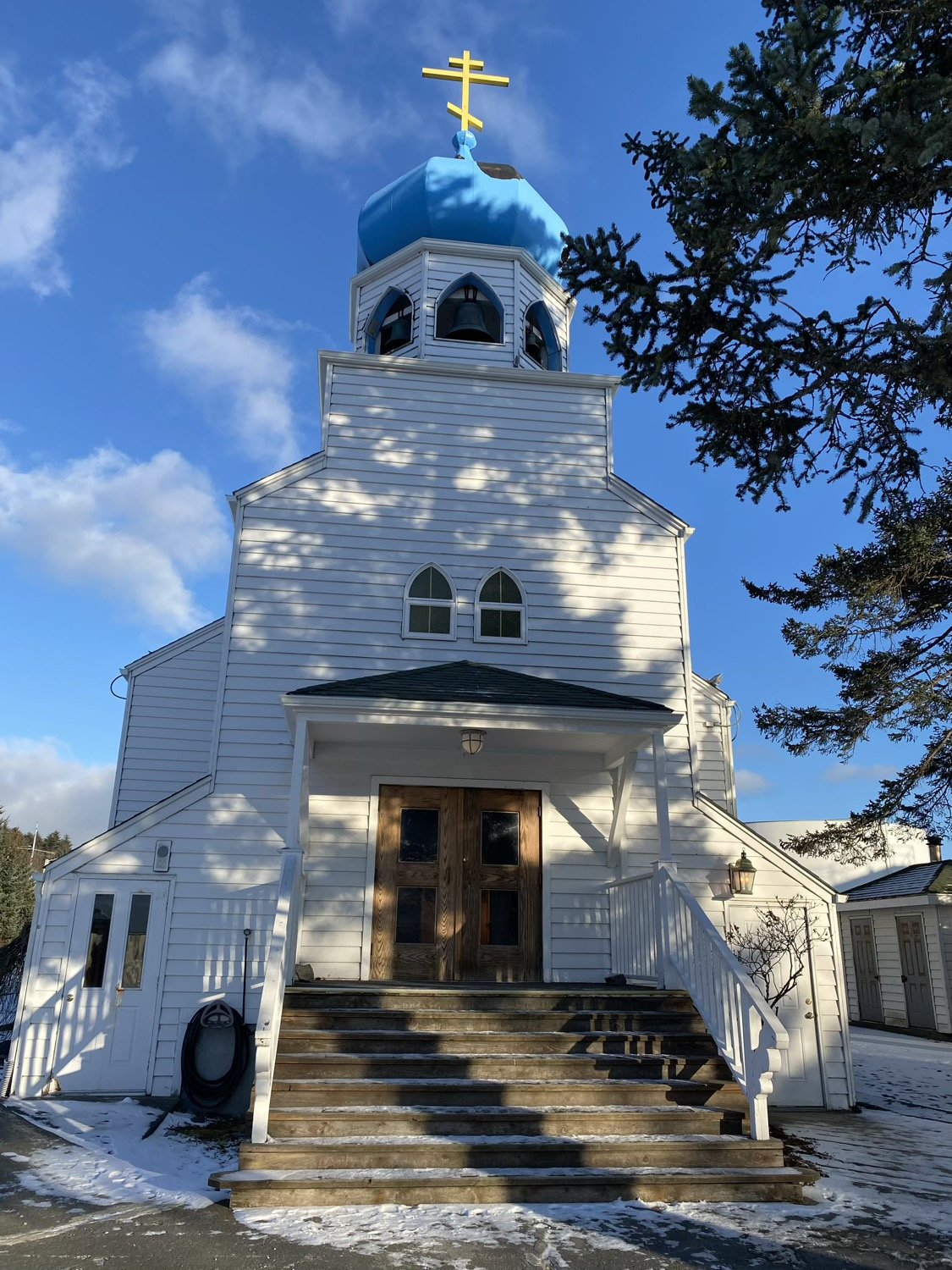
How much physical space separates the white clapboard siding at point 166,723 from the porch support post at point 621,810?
17.3 ft

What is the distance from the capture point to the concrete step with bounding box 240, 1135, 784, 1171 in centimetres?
555

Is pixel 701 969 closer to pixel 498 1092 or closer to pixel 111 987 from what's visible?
pixel 498 1092

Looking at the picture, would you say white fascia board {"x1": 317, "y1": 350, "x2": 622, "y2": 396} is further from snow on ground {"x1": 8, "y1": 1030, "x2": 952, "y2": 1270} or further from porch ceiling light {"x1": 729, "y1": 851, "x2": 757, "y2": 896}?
snow on ground {"x1": 8, "y1": 1030, "x2": 952, "y2": 1270}

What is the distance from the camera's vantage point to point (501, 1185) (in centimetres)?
539

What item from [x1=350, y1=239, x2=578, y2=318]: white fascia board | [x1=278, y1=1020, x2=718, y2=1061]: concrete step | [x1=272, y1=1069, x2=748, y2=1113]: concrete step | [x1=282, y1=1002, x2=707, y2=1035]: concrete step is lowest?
[x1=272, y1=1069, x2=748, y2=1113]: concrete step

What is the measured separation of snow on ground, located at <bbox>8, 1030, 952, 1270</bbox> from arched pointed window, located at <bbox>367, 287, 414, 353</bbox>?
9.47m

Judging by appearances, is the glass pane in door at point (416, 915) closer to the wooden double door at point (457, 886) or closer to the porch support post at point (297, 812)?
the wooden double door at point (457, 886)

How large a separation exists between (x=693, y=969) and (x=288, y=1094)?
3.36 m

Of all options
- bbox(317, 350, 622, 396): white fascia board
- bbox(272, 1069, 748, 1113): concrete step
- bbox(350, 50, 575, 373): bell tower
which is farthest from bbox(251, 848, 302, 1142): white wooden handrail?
bbox(350, 50, 575, 373): bell tower

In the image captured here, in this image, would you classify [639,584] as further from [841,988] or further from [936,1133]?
[936,1133]

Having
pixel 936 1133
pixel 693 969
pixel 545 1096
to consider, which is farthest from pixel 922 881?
pixel 545 1096

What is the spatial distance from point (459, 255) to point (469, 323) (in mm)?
1086

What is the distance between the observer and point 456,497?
36.0ft

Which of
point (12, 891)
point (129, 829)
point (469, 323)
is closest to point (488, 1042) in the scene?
point (129, 829)
